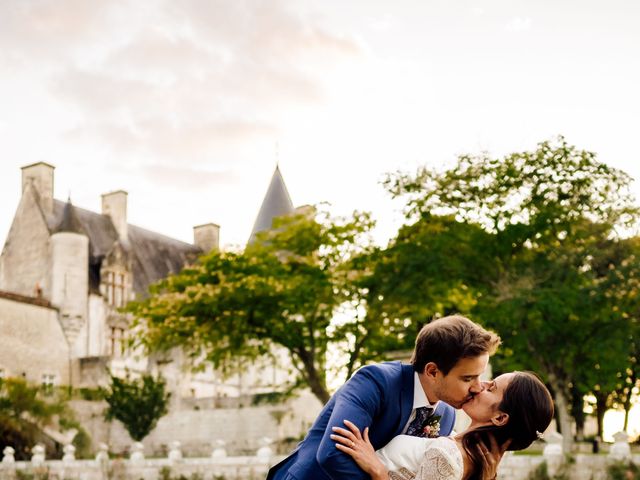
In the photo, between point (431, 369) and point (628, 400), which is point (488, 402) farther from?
point (628, 400)

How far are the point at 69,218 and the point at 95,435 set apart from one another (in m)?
10.6

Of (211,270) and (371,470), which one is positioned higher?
(211,270)

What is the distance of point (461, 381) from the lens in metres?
3.18

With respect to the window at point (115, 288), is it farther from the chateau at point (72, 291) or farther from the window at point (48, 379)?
the window at point (48, 379)

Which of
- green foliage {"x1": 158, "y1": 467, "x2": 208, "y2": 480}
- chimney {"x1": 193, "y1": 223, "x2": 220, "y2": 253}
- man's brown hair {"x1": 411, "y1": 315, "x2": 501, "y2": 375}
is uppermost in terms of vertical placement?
chimney {"x1": 193, "y1": 223, "x2": 220, "y2": 253}

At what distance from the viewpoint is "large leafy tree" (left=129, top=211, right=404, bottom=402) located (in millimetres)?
26125

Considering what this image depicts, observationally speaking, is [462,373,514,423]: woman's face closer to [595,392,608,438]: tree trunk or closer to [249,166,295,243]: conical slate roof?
[595,392,608,438]: tree trunk

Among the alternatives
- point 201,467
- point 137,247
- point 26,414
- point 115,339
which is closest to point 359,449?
point 201,467

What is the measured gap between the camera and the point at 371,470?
10.2 feet

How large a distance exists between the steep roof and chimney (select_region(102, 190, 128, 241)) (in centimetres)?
31

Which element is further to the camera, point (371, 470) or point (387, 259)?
point (387, 259)

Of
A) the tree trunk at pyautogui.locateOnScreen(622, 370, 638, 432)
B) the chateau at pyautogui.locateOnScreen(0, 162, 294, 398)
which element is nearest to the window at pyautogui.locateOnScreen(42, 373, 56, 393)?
the chateau at pyautogui.locateOnScreen(0, 162, 294, 398)

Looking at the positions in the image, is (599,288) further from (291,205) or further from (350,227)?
(291,205)

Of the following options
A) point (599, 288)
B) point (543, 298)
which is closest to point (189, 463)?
point (543, 298)
